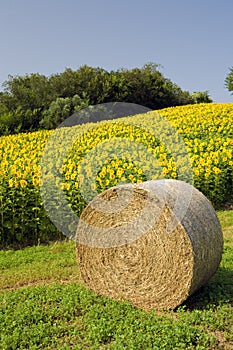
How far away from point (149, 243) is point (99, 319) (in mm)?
1021

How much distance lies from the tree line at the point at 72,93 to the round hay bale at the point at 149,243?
21133 millimetres

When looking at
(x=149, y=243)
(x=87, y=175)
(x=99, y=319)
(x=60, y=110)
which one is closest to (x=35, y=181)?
(x=87, y=175)

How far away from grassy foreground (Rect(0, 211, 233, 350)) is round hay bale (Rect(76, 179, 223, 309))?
0.22 meters

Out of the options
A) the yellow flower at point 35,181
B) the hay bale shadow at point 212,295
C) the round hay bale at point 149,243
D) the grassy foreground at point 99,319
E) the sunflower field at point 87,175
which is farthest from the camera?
the yellow flower at point 35,181

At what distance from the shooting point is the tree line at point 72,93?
27672mm

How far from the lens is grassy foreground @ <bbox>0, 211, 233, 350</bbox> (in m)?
4.28

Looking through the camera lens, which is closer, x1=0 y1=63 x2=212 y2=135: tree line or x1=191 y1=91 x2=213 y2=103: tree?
x1=0 y1=63 x2=212 y2=135: tree line

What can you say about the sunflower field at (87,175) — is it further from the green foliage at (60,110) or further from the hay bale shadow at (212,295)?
the green foliage at (60,110)

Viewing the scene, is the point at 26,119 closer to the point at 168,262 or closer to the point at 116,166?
the point at 116,166

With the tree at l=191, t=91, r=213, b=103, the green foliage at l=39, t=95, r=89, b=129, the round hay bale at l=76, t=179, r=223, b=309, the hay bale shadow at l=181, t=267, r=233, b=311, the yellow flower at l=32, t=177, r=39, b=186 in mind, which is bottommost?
the hay bale shadow at l=181, t=267, r=233, b=311

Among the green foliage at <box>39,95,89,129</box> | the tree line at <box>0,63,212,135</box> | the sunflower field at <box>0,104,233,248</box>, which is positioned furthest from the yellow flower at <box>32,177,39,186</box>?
the green foliage at <box>39,95,89,129</box>

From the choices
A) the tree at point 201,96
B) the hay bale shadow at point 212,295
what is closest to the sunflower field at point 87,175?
the hay bale shadow at point 212,295

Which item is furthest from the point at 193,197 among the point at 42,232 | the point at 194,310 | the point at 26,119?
the point at 26,119

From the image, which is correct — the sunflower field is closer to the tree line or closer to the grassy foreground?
the grassy foreground
